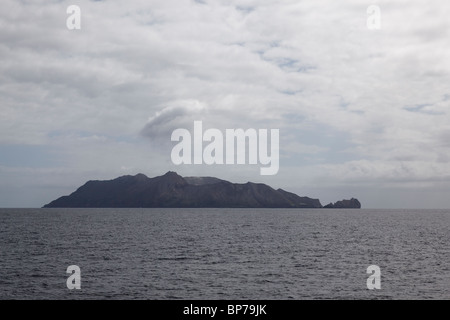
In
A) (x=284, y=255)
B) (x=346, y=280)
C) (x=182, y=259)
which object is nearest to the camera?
(x=346, y=280)

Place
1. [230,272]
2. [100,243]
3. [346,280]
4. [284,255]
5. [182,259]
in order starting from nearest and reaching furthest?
[346,280]
[230,272]
[182,259]
[284,255]
[100,243]

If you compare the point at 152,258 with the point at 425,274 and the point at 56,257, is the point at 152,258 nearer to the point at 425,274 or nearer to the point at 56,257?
the point at 56,257

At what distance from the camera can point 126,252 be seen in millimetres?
84688

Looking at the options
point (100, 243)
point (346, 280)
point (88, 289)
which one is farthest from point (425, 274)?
point (100, 243)

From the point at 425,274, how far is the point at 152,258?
143 ft

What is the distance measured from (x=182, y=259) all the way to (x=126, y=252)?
15160mm

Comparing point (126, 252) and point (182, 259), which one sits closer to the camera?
point (182, 259)
